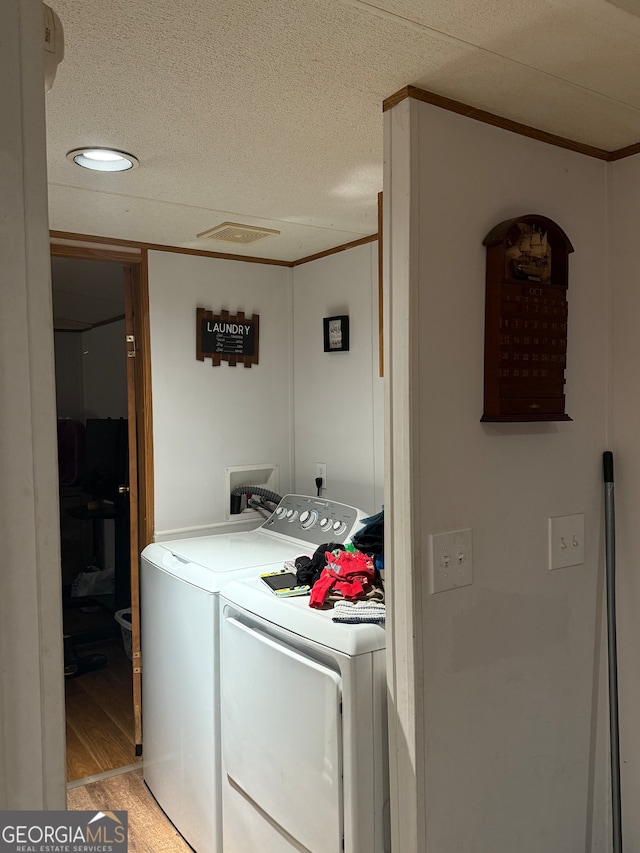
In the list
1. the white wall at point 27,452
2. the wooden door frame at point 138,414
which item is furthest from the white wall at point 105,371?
the white wall at point 27,452

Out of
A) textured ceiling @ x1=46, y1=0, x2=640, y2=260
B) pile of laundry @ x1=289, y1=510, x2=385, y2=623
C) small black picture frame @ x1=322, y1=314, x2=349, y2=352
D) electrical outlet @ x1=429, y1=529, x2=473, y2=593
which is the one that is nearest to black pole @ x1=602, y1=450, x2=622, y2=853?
electrical outlet @ x1=429, y1=529, x2=473, y2=593

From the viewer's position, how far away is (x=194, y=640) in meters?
2.41

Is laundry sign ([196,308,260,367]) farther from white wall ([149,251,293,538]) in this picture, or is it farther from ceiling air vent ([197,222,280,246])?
ceiling air vent ([197,222,280,246])

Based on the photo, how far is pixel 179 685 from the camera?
2.53m

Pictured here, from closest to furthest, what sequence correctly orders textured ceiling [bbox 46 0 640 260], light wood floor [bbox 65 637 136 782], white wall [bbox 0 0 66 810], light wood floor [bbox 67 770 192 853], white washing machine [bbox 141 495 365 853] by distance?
white wall [bbox 0 0 66 810] < textured ceiling [bbox 46 0 640 260] < white washing machine [bbox 141 495 365 853] < light wood floor [bbox 67 770 192 853] < light wood floor [bbox 65 637 136 782]

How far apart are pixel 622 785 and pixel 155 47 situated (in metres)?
2.19

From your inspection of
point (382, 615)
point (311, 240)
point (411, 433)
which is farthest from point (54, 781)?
point (311, 240)

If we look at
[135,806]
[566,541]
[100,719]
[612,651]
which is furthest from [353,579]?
[100,719]

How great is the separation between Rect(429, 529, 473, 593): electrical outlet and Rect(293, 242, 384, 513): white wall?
1.16 metres

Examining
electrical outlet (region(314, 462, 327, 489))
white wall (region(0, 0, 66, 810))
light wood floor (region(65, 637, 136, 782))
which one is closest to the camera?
white wall (region(0, 0, 66, 810))

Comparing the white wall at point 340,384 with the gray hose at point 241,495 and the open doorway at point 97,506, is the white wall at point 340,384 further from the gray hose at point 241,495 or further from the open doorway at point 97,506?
the open doorway at point 97,506

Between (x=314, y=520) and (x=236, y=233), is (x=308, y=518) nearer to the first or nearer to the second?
(x=314, y=520)

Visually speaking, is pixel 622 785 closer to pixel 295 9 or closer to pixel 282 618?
pixel 282 618

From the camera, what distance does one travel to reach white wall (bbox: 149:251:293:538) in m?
2.95
